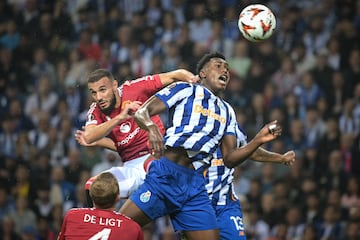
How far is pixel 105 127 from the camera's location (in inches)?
333

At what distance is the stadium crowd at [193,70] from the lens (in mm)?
13266

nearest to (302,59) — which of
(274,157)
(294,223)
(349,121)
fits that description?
(349,121)

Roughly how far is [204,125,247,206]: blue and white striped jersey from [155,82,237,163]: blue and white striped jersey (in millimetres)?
600

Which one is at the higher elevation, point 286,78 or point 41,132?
point 286,78

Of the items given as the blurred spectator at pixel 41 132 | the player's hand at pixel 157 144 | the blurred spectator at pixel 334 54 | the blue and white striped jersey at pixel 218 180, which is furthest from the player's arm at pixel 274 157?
the blurred spectator at pixel 41 132

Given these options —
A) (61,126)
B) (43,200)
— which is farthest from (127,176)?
(61,126)

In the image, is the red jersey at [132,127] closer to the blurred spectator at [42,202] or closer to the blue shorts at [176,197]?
the blue shorts at [176,197]

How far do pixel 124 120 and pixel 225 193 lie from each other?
1208 mm

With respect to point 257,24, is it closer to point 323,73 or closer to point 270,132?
point 270,132

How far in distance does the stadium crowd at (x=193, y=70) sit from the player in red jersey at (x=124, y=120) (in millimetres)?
3723

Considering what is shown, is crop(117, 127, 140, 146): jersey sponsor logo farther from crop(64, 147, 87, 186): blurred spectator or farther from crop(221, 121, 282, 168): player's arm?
crop(64, 147, 87, 186): blurred spectator

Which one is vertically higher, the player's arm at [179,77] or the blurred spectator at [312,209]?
the player's arm at [179,77]

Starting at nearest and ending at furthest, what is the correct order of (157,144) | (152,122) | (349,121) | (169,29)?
(157,144) < (152,122) < (349,121) < (169,29)

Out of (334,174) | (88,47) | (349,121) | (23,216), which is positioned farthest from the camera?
(88,47)
